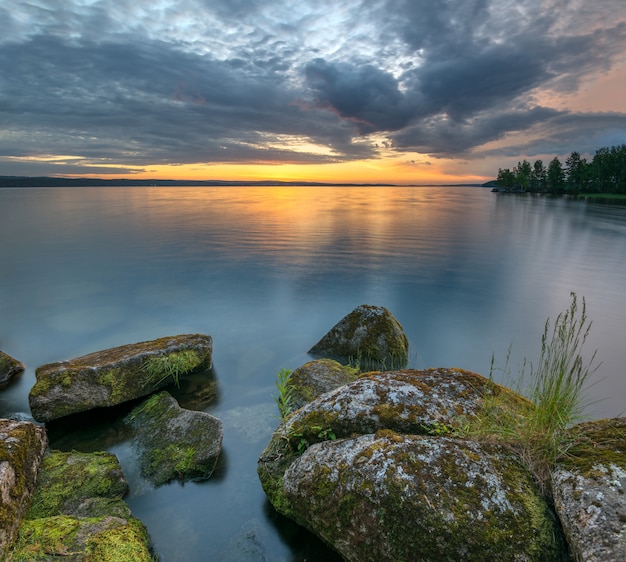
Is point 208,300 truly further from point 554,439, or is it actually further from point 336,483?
point 554,439

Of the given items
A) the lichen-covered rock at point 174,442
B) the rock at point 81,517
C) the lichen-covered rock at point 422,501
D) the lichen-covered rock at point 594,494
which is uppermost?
the lichen-covered rock at point 594,494

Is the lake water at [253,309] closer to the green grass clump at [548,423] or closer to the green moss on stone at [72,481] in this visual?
the green moss on stone at [72,481]

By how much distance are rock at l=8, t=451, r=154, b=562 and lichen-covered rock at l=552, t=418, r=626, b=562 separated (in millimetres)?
4227

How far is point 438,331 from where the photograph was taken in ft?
41.5

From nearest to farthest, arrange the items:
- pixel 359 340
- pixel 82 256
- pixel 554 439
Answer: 1. pixel 554 439
2. pixel 359 340
3. pixel 82 256

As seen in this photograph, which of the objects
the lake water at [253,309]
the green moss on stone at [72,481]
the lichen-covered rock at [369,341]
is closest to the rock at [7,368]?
the lake water at [253,309]

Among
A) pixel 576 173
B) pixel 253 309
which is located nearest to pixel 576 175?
pixel 576 173

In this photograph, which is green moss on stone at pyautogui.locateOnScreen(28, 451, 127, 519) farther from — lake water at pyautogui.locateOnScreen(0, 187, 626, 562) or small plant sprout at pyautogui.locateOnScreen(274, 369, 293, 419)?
small plant sprout at pyautogui.locateOnScreen(274, 369, 293, 419)

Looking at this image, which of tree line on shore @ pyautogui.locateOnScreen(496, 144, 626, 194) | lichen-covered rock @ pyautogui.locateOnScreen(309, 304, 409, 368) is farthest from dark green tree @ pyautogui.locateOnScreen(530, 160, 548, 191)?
lichen-covered rock @ pyautogui.locateOnScreen(309, 304, 409, 368)

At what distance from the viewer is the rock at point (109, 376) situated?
6.86 meters

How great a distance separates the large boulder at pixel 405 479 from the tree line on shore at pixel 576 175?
136 metres

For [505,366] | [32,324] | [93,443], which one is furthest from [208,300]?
[505,366]

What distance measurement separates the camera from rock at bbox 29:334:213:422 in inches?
270

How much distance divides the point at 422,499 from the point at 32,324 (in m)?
14.6
